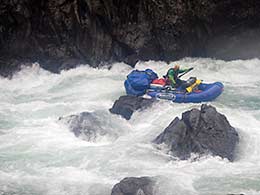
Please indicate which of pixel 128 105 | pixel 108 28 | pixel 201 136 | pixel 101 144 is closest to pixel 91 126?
pixel 101 144

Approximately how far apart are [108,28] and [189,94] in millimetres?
6693

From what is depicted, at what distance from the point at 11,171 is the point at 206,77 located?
11.2 m

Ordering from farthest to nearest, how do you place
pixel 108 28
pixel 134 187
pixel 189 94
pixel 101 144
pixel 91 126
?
1. pixel 108 28
2. pixel 189 94
3. pixel 91 126
4. pixel 101 144
5. pixel 134 187

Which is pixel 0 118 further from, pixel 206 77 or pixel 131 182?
pixel 206 77

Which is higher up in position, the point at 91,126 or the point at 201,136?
the point at 201,136

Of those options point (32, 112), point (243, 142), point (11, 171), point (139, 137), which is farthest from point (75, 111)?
point (243, 142)

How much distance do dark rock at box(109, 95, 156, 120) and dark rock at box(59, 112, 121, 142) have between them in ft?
2.30

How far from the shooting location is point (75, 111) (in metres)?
18.0

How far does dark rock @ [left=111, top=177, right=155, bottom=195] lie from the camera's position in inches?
448

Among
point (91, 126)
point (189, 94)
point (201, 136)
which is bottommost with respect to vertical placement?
point (91, 126)

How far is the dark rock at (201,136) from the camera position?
13.8m

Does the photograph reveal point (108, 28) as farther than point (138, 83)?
Yes

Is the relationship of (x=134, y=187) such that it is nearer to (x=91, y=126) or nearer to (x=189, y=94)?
(x=91, y=126)

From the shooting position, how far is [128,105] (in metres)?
17.5
